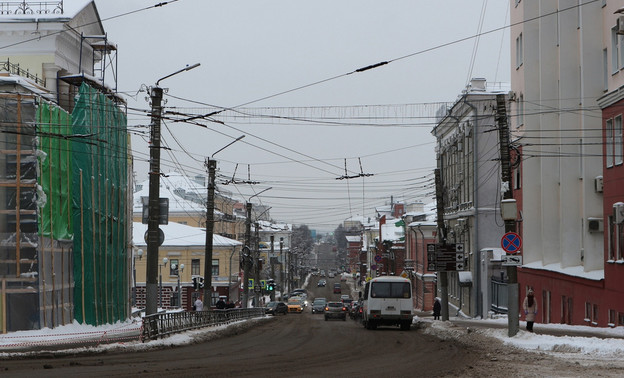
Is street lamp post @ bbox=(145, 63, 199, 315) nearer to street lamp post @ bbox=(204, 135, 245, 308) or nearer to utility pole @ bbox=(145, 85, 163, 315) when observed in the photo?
utility pole @ bbox=(145, 85, 163, 315)

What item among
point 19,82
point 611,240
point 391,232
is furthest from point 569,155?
point 391,232

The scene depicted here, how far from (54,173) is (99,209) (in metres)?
6.79

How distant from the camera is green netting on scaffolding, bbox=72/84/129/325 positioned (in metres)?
40.3

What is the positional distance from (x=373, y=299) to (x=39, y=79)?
58.5 feet

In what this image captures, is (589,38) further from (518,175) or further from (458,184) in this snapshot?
(458,184)

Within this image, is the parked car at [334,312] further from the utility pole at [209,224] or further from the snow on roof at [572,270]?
the utility pole at [209,224]

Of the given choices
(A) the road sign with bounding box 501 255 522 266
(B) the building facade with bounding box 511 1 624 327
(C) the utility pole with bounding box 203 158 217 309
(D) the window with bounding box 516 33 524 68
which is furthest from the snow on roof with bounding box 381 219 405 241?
(A) the road sign with bounding box 501 255 522 266

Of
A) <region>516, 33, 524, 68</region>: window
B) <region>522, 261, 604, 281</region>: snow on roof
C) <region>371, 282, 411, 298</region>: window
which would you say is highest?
<region>516, 33, 524, 68</region>: window

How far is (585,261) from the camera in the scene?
38875mm

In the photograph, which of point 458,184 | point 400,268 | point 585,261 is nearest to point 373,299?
point 585,261

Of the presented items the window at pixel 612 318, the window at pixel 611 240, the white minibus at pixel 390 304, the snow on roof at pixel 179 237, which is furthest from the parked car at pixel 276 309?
the window at pixel 611 240

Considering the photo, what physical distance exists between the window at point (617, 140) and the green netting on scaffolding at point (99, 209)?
1915 centimetres

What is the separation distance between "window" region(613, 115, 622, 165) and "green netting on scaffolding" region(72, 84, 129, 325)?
19.2 metres

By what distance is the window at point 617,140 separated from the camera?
32.0m
